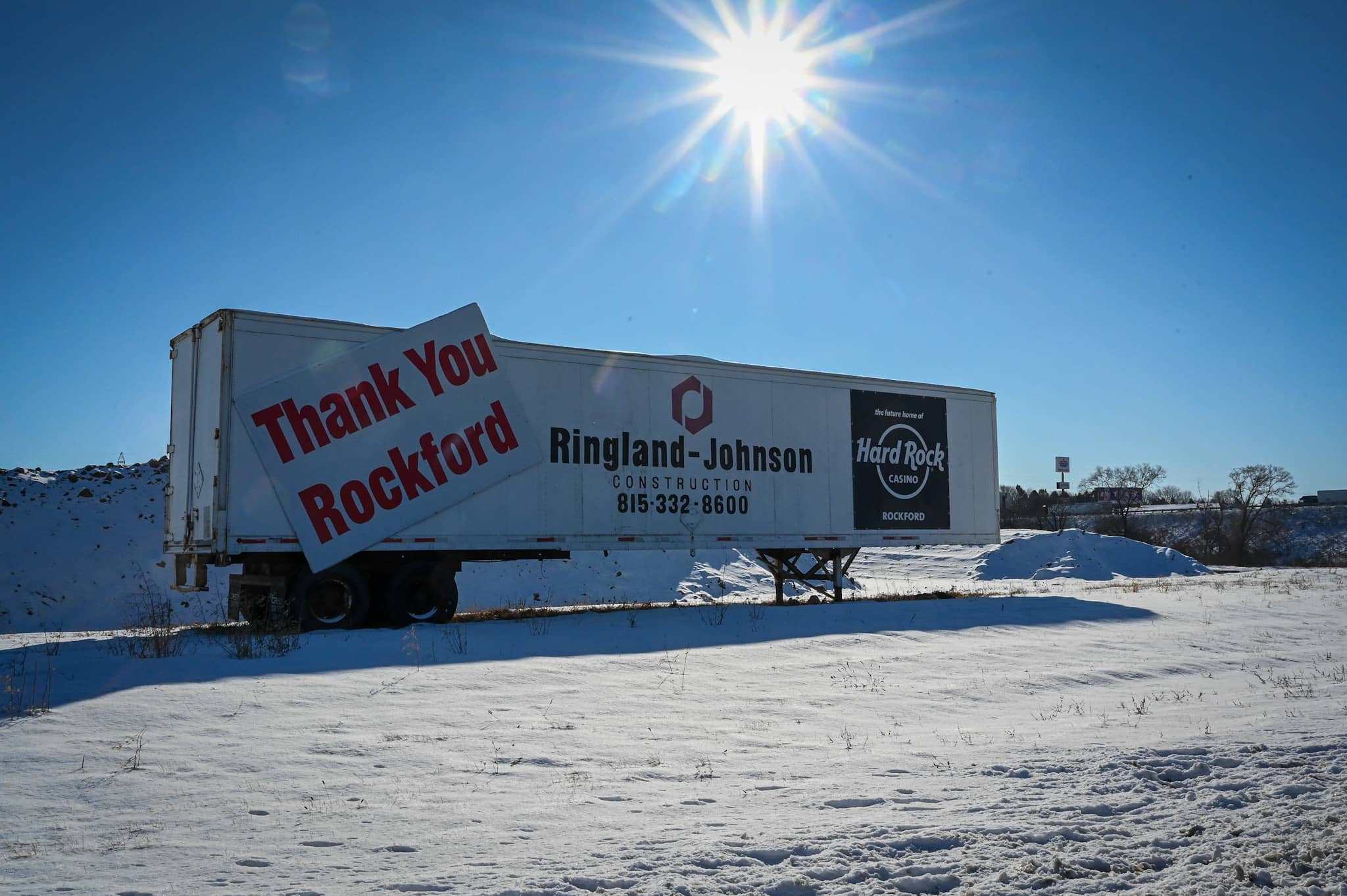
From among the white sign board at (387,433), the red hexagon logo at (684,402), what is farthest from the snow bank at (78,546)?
the red hexagon logo at (684,402)

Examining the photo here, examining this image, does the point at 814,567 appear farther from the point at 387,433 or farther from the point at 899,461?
the point at 387,433

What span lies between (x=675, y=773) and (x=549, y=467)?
31.1 feet

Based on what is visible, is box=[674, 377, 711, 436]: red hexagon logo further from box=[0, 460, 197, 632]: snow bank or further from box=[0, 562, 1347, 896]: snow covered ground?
box=[0, 460, 197, 632]: snow bank

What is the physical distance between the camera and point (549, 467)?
556 inches

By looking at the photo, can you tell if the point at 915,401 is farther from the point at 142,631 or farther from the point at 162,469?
the point at 162,469

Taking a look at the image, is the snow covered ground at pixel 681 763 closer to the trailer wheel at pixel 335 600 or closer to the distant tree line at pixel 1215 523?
the trailer wheel at pixel 335 600

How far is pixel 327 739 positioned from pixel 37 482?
2774 centimetres

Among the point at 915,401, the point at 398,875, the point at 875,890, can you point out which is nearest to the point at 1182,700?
the point at 875,890

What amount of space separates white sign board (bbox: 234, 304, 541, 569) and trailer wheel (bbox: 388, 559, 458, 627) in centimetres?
76

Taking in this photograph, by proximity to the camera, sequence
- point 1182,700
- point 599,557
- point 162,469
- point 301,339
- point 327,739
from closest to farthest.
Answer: point 327,739
point 1182,700
point 301,339
point 599,557
point 162,469

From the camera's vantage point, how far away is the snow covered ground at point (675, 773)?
3.42 meters

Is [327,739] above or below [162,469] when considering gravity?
below

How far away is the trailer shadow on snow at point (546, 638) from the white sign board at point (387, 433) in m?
1.63

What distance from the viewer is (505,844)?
12.2ft
